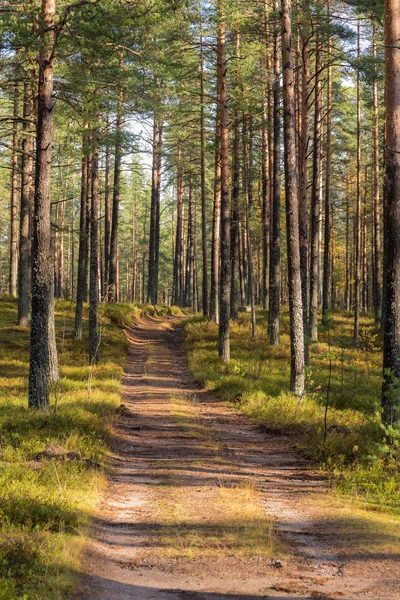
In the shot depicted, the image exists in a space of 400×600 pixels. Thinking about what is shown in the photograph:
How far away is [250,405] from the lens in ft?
40.8

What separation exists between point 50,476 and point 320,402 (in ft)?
24.5

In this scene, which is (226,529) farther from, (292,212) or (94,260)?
(94,260)

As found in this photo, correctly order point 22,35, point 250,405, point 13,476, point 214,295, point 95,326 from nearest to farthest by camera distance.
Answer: point 13,476 → point 22,35 → point 250,405 → point 95,326 → point 214,295

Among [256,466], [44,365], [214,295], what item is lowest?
[256,466]

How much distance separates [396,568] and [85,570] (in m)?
2.60

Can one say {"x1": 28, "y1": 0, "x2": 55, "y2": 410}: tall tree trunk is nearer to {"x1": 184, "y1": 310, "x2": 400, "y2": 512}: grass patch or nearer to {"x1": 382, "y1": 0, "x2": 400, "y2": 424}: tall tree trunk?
{"x1": 184, "y1": 310, "x2": 400, "y2": 512}: grass patch

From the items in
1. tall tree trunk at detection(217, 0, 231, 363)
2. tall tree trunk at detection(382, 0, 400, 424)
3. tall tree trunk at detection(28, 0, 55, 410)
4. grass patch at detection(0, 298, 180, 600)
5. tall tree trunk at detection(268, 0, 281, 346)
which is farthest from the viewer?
tall tree trunk at detection(268, 0, 281, 346)

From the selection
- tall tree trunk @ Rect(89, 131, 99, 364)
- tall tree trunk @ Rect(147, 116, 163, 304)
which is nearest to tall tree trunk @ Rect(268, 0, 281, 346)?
tall tree trunk @ Rect(89, 131, 99, 364)

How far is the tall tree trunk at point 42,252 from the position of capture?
401 inches

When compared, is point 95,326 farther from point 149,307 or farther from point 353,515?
point 149,307

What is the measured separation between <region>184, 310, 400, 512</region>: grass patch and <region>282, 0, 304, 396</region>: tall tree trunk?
0.58m

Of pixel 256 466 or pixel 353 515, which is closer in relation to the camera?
pixel 353 515

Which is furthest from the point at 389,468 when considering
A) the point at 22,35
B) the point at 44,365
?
the point at 22,35

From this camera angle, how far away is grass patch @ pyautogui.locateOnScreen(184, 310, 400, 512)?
7203 millimetres
